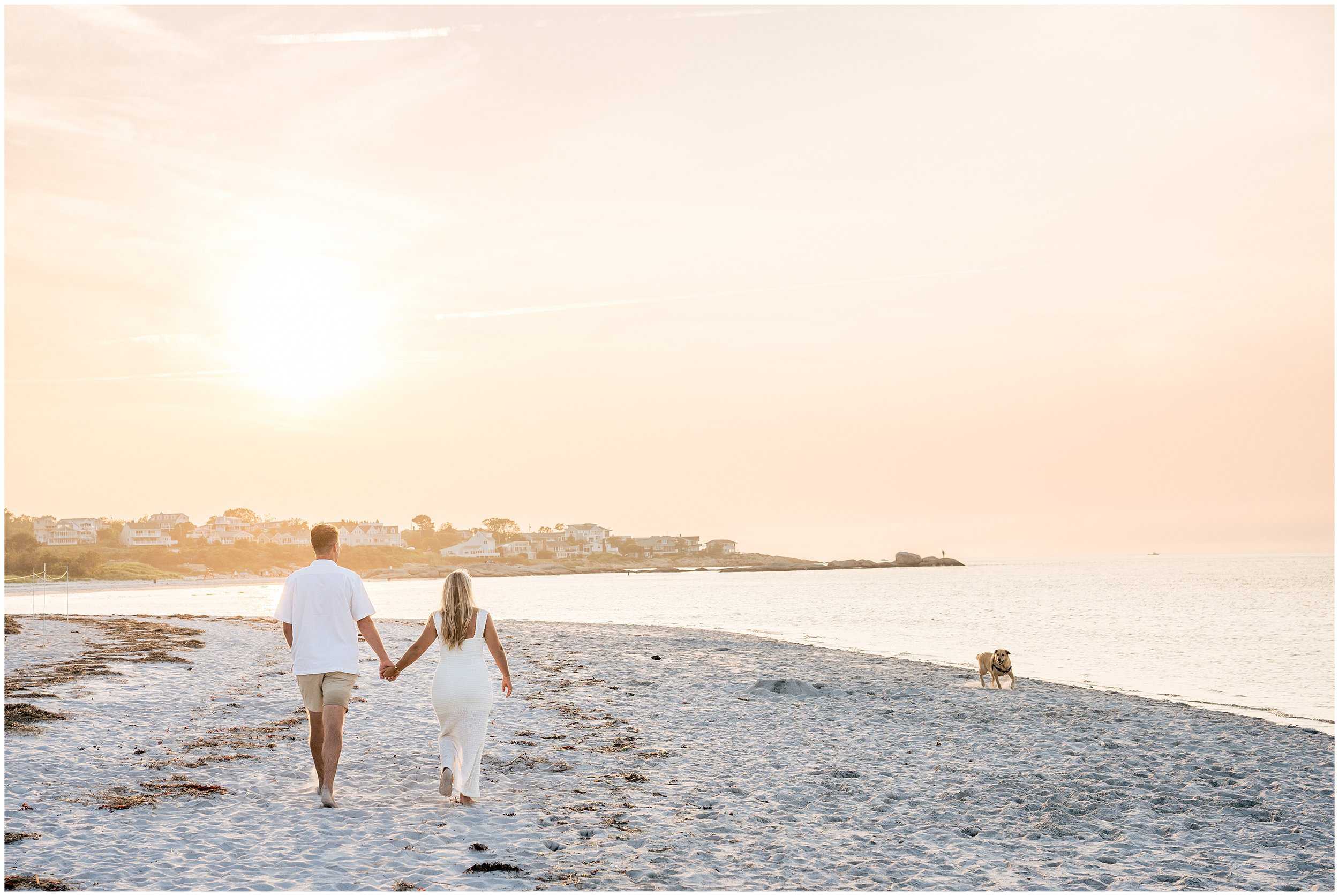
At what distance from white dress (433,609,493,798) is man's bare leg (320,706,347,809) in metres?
0.92

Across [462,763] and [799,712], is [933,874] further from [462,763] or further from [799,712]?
[799,712]

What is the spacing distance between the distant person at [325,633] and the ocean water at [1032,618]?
738 inches

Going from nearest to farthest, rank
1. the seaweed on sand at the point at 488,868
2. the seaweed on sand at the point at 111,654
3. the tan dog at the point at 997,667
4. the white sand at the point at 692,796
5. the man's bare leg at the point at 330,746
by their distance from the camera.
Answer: the seaweed on sand at the point at 488,868
the white sand at the point at 692,796
the man's bare leg at the point at 330,746
the seaweed on sand at the point at 111,654
the tan dog at the point at 997,667

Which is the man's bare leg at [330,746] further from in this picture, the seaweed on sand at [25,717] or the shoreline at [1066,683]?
the shoreline at [1066,683]

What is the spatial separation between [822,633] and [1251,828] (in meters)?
37.5

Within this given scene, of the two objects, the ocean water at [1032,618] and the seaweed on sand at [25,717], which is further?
the ocean water at [1032,618]

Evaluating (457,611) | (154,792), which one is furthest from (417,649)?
(154,792)

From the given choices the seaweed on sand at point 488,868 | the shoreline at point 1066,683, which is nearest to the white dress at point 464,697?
the seaweed on sand at point 488,868

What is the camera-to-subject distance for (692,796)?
34.2 feet

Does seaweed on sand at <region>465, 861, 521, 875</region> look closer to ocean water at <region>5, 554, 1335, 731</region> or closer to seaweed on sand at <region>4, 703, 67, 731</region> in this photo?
seaweed on sand at <region>4, 703, 67, 731</region>

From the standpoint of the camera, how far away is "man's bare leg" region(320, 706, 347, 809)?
8828mm

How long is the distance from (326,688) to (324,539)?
4.70 ft

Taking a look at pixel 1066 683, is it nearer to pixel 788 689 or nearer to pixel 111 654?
pixel 788 689

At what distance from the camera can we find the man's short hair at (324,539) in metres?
8.93
